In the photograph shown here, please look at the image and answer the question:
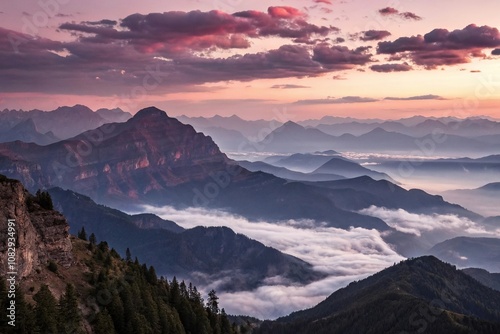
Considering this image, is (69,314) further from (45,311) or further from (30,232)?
(30,232)

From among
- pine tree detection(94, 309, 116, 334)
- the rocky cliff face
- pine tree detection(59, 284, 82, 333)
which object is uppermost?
the rocky cliff face

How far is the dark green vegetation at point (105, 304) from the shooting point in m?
99.8

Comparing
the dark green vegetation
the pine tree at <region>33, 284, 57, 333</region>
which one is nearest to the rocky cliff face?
the dark green vegetation

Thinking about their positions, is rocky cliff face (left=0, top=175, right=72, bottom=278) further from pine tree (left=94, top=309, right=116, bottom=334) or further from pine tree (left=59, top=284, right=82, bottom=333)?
pine tree (left=94, top=309, right=116, bottom=334)

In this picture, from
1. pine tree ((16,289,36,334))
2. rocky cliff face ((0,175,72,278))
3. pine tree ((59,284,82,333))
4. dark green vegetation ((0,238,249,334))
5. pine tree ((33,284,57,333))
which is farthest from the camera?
rocky cliff face ((0,175,72,278))

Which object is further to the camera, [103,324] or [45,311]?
[103,324]

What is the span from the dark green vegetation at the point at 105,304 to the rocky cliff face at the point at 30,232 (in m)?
4.98

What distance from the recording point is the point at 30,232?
11906cm

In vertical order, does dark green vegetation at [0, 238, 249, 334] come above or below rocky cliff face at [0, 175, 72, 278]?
below

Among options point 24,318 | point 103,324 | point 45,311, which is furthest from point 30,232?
point 24,318

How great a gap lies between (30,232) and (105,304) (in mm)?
25270

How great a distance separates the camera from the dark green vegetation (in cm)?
9975

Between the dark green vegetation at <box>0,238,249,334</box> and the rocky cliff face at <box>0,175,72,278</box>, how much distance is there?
4.98 metres

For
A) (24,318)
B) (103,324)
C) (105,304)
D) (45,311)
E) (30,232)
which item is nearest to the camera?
(24,318)
